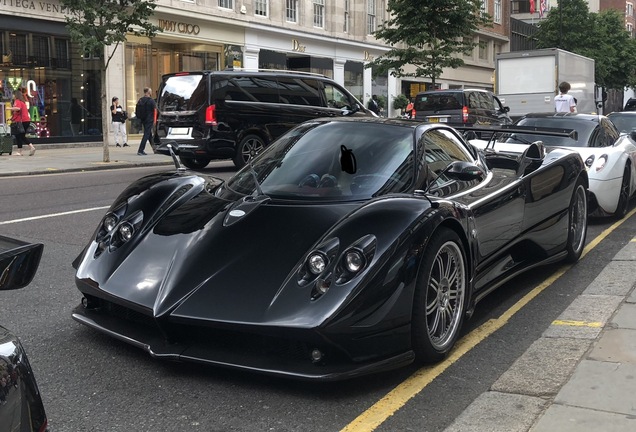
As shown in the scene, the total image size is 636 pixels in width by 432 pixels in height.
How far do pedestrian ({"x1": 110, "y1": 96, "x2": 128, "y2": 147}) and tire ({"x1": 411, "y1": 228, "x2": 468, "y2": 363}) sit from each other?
21244mm

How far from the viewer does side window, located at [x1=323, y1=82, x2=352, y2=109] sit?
17000 millimetres

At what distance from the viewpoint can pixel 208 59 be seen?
30578 millimetres

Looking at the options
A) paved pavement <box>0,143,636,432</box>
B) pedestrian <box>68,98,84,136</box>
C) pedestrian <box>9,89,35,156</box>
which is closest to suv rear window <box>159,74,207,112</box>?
pedestrian <box>9,89,35,156</box>

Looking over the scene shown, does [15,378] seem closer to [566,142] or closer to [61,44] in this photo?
[566,142]

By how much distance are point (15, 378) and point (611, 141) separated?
365 inches

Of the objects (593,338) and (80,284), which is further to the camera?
(593,338)

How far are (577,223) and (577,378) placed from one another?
3278 mm

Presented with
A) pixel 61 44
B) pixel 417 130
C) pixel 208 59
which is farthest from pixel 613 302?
pixel 208 59

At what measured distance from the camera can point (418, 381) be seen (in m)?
4.00

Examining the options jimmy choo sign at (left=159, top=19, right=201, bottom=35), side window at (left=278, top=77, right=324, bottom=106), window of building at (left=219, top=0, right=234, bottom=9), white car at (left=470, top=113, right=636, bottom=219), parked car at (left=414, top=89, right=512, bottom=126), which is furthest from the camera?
window of building at (left=219, top=0, right=234, bottom=9)

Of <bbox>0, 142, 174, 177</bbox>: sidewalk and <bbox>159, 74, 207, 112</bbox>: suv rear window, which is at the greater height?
<bbox>159, 74, 207, 112</bbox>: suv rear window

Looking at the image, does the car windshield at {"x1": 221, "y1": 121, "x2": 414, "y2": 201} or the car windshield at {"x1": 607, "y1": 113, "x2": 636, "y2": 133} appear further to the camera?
the car windshield at {"x1": 607, "y1": 113, "x2": 636, "y2": 133}

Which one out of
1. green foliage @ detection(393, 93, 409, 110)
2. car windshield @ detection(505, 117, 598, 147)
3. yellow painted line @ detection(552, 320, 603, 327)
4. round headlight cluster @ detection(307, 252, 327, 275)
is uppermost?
green foliage @ detection(393, 93, 409, 110)

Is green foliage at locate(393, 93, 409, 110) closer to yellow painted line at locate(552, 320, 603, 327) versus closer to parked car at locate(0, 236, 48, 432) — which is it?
yellow painted line at locate(552, 320, 603, 327)
